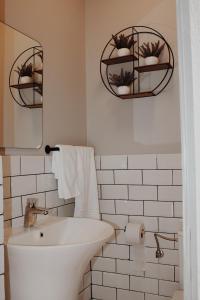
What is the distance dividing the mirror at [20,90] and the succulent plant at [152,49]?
72cm

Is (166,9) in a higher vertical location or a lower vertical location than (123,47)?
higher

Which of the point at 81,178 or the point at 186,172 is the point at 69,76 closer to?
the point at 81,178

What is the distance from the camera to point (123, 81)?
208 centimetres

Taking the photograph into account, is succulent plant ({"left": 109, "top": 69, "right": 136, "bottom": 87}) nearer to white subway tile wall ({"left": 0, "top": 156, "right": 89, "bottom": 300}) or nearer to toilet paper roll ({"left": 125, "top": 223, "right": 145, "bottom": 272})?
white subway tile wall ({"left": 0, "top": 156, "right": 89, "bottom": 300})

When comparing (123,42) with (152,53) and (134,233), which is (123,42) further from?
(134,233)

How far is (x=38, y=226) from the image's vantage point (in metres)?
1.59

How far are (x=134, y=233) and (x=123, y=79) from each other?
108 centimetres

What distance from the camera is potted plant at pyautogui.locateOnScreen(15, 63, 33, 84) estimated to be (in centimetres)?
166

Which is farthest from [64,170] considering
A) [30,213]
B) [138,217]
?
[138,217]

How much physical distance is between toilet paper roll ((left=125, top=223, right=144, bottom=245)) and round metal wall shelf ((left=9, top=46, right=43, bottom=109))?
39.7 inches

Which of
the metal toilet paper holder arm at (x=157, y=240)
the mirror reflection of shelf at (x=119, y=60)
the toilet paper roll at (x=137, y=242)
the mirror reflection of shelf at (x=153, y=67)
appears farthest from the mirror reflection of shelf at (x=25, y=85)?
the metal toilet paper holder arm at (x=157, y=240)

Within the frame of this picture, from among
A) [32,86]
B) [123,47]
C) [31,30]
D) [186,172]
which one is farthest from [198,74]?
[123,47]

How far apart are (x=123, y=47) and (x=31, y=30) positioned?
2.22 feet

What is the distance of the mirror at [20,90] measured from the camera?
153 cm
